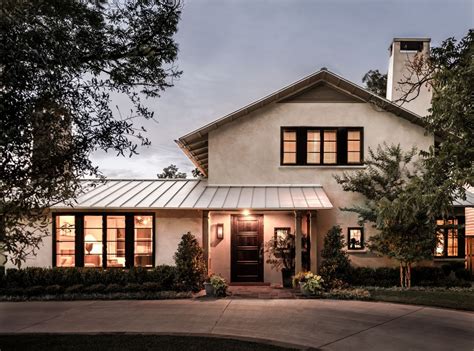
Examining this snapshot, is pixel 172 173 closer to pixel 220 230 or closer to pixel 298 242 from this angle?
pixel 220 230

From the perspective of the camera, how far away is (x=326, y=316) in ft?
32.6

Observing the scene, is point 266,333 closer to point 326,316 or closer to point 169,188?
point 326,316

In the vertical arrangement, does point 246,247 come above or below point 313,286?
above

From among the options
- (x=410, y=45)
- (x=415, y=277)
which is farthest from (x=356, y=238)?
(x=410, y=45)

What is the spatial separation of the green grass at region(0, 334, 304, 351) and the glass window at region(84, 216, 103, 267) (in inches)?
233

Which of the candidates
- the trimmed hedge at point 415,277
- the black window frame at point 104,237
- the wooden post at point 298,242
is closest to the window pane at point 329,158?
the wooden post at point 298,242

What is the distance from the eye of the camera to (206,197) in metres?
14.1

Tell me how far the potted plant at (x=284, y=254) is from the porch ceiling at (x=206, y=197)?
6.24 feet

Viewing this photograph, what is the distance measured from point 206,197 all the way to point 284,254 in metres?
3.44

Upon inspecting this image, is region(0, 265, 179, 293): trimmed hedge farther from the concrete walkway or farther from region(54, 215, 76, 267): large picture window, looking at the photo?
the concrete walkway

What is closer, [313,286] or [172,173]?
[313,286]

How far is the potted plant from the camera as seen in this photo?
14.5 metres

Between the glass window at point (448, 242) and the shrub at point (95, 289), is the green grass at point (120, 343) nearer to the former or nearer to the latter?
the shrub at point (95, 289)

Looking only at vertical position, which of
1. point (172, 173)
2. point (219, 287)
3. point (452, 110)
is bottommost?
point (219, 287)
